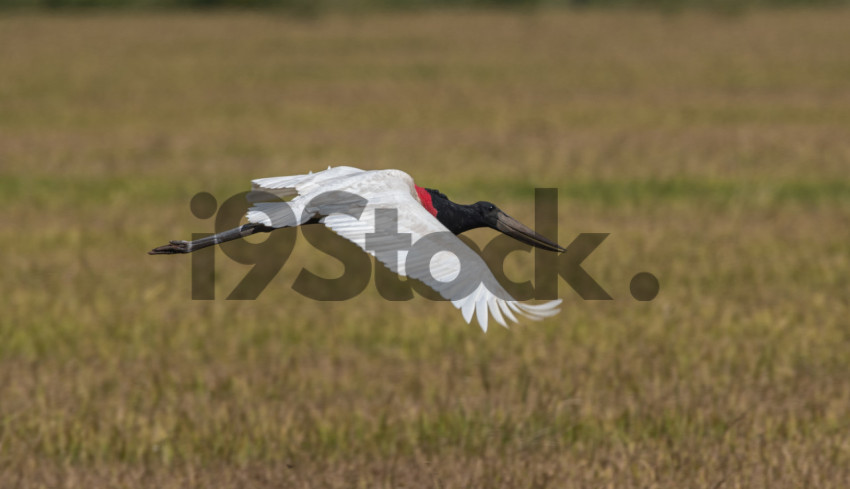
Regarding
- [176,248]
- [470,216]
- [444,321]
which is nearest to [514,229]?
[470,216]

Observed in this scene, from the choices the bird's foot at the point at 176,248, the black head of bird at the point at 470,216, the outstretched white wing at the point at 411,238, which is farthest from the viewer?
the bird's foot at the point at 176,248

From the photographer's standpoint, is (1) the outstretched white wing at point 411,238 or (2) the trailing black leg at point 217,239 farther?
(2) the trailing black leg at point 217,239

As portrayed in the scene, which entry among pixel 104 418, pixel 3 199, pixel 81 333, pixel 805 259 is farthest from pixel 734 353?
pixel 3 199

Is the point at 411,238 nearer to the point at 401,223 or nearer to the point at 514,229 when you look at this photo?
the point at 401,223

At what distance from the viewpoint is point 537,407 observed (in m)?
7.13

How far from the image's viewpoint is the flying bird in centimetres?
501

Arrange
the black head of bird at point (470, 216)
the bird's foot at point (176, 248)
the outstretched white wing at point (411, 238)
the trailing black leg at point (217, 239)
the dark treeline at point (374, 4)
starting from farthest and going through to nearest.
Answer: the dark treeline at point (374, 4) < the bird's foot at point (176, 248) < the black head of bird at point (470, 216) < the trailing black leg at point (217, 239) < the outstretched white wing at point (411, 238)

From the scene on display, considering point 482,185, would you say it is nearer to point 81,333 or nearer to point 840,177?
point 840,177

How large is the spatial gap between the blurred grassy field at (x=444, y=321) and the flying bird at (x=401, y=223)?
1.15 m

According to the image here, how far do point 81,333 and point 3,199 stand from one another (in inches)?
267

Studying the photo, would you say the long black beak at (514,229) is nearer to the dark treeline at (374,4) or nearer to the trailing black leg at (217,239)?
the trailing black leg at (217,239)

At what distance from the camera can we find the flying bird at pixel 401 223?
5.01 meters

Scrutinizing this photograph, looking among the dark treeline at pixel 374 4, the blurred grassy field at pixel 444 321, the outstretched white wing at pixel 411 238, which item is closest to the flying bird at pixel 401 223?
the outstretched white wing at pixel 411 238

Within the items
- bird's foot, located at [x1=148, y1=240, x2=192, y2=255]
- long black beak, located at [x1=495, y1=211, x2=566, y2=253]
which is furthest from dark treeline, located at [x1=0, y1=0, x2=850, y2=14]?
long black beak, located at [x1=495, y1=211, x2=566, y2=253]
